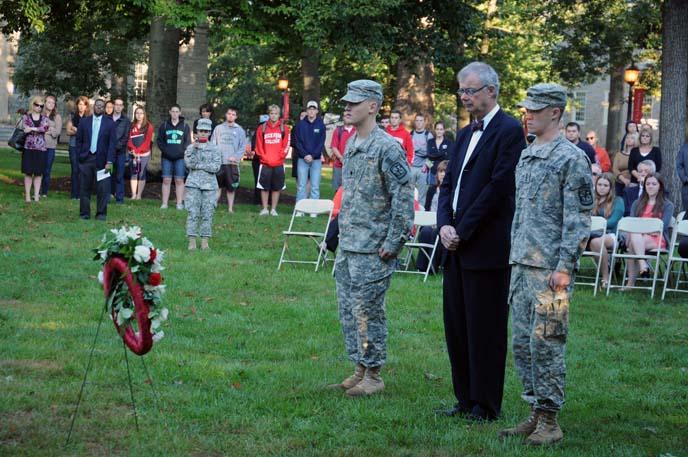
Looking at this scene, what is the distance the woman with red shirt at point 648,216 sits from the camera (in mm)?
14336

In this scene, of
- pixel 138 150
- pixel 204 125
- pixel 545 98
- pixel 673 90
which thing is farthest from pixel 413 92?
pixel 545 98

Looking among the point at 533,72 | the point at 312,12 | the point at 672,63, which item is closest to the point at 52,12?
the point at 312,12

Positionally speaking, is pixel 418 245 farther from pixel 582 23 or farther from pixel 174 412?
pixel 582 23

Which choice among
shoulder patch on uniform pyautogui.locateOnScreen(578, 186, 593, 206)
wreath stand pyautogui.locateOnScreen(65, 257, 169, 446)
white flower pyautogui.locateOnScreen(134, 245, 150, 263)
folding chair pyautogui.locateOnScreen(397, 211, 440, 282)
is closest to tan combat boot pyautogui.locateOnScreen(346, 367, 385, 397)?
wreath stand pyautogui.locateOnScreen(65, 257, 169, 446)

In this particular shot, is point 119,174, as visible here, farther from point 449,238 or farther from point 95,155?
point 449,238

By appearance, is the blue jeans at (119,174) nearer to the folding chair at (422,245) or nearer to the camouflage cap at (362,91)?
the folding chair at (422,245)

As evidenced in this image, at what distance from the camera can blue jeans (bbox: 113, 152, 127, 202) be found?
851 inches

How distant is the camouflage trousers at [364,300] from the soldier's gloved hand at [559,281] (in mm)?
1668

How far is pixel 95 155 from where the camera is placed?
18.7 m

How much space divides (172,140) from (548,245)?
16132 millimetres

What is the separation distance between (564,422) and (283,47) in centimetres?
2063

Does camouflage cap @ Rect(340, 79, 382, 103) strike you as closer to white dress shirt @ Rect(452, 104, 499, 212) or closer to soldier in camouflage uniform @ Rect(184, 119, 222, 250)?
white dress shirt @ Rect(452, 104, 499, 212)

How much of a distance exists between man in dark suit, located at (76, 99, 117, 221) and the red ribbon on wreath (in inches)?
484

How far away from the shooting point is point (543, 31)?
37.6 m
